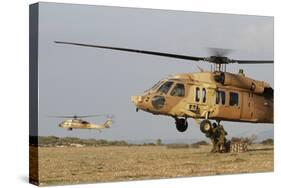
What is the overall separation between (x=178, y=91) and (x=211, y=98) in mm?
644

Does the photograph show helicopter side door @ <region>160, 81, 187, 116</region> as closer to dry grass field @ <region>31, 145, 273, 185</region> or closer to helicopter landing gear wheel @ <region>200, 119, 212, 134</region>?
helicopter landing gear wheel @ <region>200, 119, 212, 134</region>

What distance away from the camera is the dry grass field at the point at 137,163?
42.0 ft

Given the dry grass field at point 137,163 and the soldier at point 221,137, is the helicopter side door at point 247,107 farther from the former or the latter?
the dry grass field at point 137,163

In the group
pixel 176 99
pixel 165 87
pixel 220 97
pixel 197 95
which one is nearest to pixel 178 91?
pixel 176 99

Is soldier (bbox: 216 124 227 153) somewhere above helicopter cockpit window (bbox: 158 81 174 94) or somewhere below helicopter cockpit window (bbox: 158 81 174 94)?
below

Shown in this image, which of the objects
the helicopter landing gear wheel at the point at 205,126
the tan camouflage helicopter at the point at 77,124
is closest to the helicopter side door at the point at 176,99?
the helicopter landing gear wheel at the point at 205,126

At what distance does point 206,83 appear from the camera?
14.2 metres

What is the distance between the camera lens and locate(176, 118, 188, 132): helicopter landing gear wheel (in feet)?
45.9

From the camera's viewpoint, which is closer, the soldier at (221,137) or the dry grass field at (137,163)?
the dry grass field at (137,163)

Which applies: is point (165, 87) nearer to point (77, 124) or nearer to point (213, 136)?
point (213, 136)

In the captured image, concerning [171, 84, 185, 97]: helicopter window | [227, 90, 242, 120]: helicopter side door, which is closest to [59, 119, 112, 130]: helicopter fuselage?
[171, 84, 185, 97]: helicopter window

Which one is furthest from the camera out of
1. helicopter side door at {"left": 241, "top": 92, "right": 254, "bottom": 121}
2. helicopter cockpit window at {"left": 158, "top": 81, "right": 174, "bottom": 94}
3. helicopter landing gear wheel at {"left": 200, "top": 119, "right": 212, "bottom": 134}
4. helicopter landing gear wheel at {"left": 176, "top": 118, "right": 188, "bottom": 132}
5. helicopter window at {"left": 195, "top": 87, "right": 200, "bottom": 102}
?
helicopter side door at {"left": 241, "top": 92, "right": 254, "bottom": 121}

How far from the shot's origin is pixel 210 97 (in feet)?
46.6

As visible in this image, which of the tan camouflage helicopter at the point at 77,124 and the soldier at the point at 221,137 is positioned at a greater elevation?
the tan camouflage helicopter at the point at 77,124
